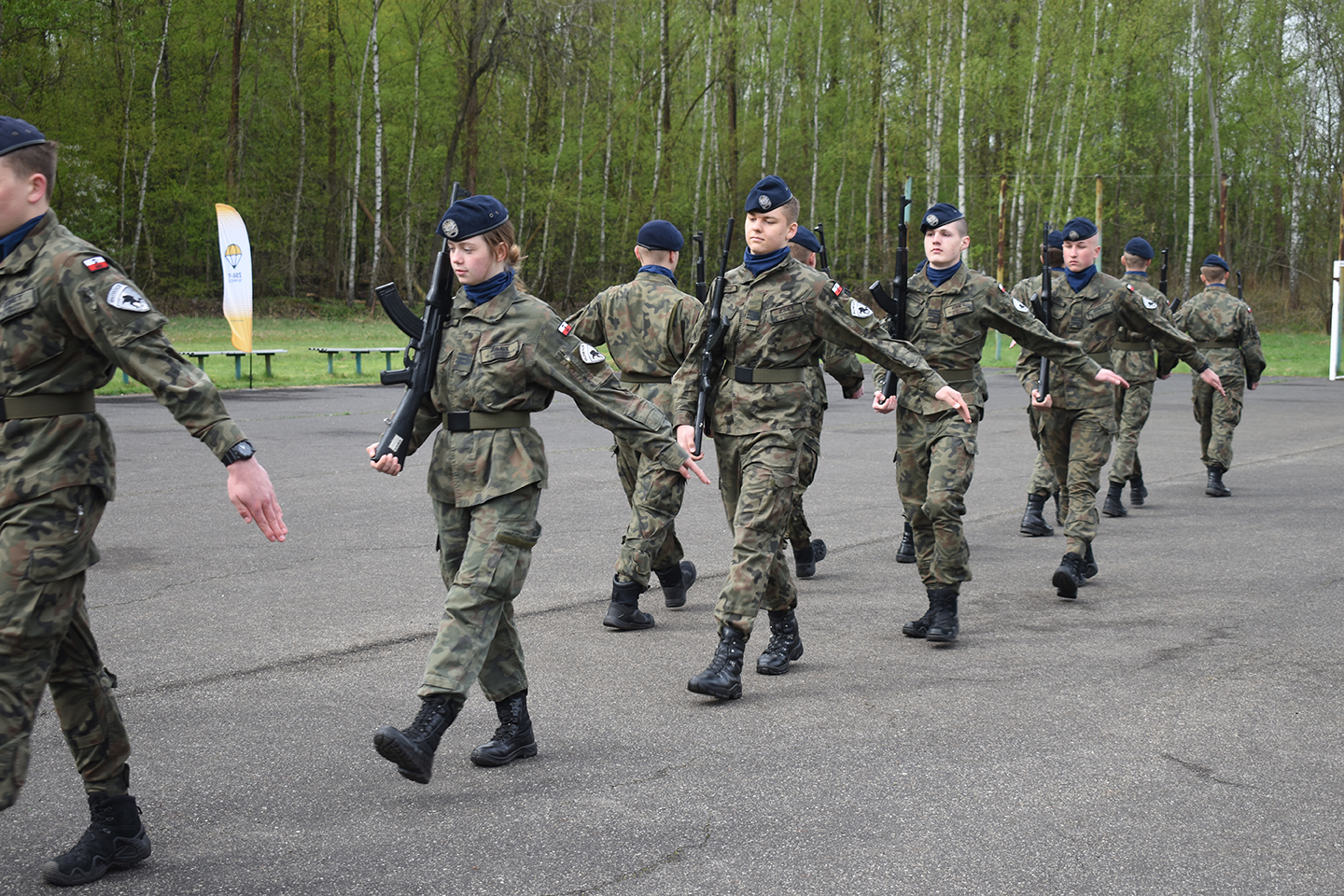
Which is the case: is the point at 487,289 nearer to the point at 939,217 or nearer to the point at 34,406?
the point at 34,406

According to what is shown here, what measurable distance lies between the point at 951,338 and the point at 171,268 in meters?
47.2

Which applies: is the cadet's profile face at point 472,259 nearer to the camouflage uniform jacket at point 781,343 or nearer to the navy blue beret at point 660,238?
the camouflage uniform jacket at point 781,343

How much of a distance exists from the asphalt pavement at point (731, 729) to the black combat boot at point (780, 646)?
0.08 m

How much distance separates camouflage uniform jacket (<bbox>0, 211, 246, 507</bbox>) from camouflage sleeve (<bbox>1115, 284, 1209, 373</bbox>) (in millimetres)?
A: 6699

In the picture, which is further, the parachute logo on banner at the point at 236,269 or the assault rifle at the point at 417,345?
the parachute logo on banner at the point at 236,269

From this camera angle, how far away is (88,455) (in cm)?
345

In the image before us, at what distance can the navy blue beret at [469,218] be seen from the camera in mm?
4340

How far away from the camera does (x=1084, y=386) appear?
25.9ft

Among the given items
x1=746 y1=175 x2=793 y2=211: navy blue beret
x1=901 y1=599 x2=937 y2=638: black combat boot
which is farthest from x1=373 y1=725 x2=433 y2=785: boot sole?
x1=901 y1=599 x2=937 y2=638: black combat boot

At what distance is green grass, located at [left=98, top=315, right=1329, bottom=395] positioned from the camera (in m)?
23.1

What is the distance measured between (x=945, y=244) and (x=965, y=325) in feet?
1.49

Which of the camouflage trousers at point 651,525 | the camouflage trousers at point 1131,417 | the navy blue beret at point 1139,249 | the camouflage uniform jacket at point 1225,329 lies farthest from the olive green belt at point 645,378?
the camouflage uniform jacket at point 1225,329

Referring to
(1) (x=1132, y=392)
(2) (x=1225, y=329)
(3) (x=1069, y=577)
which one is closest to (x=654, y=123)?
(2) (x=1225, y=329)

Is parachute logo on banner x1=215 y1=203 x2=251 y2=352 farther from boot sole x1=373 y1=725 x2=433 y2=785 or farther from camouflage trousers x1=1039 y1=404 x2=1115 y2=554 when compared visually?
boot sole x1=373 y1=725 x2=433 y2=785
